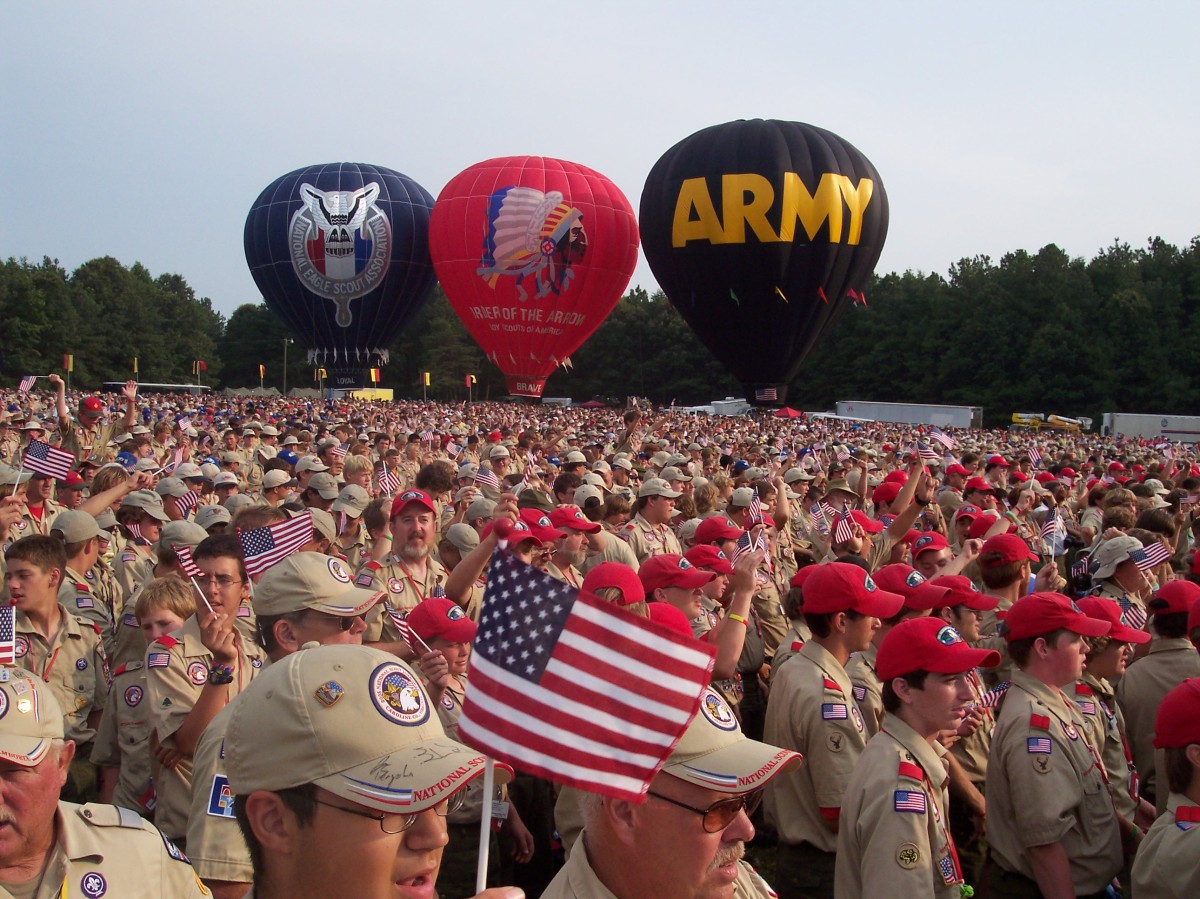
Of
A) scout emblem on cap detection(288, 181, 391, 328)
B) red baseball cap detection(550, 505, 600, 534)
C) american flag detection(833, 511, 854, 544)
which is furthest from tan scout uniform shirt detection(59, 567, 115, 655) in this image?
scout emblem on cap detection(288, 181, 391, 328)

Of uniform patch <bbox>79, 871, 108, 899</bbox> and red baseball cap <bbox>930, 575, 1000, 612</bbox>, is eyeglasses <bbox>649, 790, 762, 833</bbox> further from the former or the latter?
red baseball cap <bbox>930, 575, 1000, 612</bbox>

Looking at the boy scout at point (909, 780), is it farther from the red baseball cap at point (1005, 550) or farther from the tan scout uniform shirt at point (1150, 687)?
the red baseball cap at point (1005, 550)

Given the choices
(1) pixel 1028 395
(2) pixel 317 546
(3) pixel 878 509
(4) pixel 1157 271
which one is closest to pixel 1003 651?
(2) pixel 317 546

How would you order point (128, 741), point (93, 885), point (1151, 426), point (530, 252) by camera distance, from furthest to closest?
point (1151, 426) < point (530, 252) < point (128, 741) < point (93, 885)

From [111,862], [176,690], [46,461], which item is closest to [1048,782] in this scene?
[111,862]

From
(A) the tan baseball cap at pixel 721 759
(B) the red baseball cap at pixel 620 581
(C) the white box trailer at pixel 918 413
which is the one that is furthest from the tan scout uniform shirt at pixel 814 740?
(C) the white box trailer at pixel 918 413

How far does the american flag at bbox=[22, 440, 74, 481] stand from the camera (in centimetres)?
845

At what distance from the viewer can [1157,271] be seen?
72562 mm

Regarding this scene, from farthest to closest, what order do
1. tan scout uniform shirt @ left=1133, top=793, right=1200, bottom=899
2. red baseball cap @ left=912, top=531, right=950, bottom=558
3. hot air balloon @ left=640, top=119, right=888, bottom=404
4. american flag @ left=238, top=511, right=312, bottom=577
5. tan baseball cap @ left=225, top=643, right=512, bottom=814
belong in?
1. hot air balloon @ left=640, top=119, right=888, bottom=404
2. red baseball cap @ left=912, top=531, right=950, bottom=558
3. american flag @ left=238, top=511, right=312, bottom=577
4. tan scout uniform shirt @ left=1133, top=793, right=1200, bottom=899
5. tan baseball cap @ left=225, top=643, right=512, bottom=814

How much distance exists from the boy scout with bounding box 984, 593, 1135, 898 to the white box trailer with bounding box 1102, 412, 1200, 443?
167 ft

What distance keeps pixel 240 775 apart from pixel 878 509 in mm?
9999

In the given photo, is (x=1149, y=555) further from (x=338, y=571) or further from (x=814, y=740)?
(x=338, y=571)

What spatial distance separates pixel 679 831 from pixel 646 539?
6662 millimetres

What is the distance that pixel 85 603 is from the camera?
6125 mm
